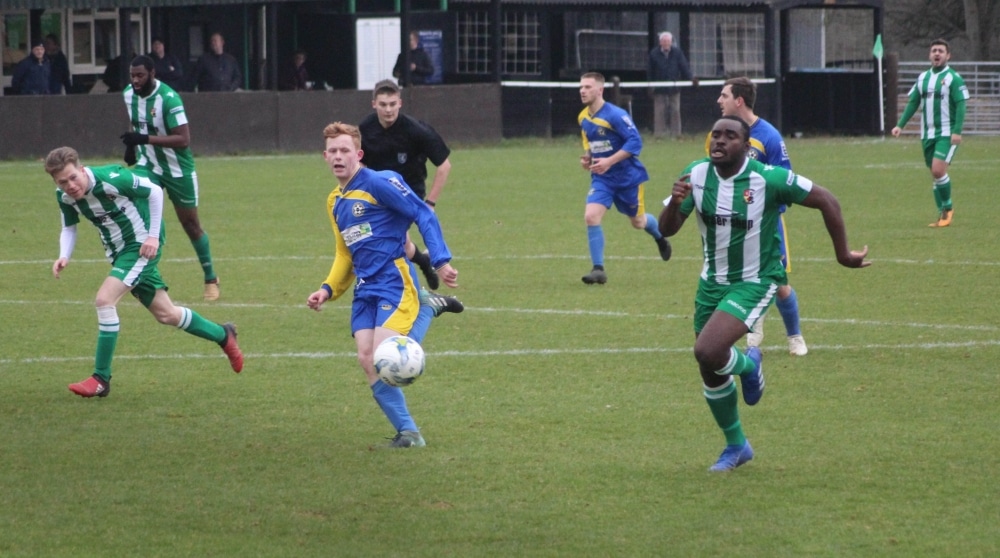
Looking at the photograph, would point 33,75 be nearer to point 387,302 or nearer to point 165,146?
point 165,146

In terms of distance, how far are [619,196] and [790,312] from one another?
421 centimetres

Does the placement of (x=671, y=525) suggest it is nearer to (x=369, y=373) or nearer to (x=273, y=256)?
(x=369, y=373)

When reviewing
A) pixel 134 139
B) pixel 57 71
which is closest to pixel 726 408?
pixel 134 139

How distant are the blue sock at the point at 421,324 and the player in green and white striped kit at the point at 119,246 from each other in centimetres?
178

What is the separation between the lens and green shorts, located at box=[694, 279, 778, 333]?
262 inches

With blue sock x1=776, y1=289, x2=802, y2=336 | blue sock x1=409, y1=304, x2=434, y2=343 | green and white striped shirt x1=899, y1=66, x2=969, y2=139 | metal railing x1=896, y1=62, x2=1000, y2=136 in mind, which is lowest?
blue sock x1=776, y1=289, x2=802, y2=336

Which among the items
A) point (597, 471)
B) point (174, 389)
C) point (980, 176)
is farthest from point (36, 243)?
point (980, 176)

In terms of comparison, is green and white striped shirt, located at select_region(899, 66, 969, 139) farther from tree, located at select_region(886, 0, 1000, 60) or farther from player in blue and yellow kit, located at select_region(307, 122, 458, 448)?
tree, located at select_region(886, 0, 1000, 60)

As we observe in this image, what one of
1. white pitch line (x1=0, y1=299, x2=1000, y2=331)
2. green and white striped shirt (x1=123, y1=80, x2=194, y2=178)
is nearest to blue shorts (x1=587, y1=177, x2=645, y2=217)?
white pitch line (x1=0, y1=299, x2=1000, y2=331)

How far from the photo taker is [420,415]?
7910mm

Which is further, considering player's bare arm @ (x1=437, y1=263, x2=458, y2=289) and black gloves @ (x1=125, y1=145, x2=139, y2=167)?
black gloves @ (x1=125, y1=145, x2=139, y2=167)

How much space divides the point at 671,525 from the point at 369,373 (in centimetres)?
191

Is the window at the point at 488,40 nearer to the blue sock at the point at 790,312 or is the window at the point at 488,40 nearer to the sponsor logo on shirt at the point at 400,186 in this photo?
the blue sock at the point at 790,312

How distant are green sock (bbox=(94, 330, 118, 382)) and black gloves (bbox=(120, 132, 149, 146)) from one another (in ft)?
11.6
